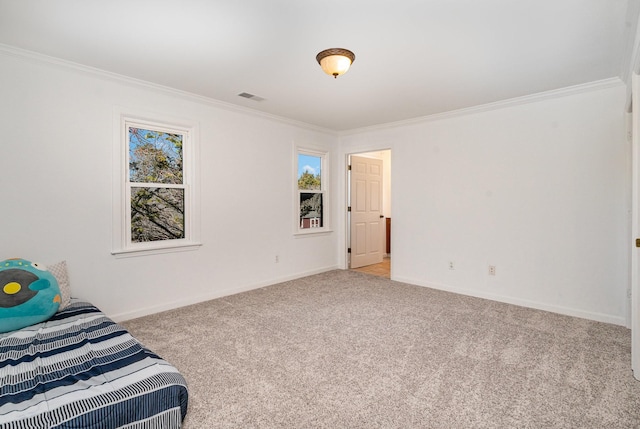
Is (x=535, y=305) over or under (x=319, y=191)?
under

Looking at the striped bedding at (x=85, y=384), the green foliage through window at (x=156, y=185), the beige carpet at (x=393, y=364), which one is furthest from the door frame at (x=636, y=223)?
the green foliage through window at (x=156, y=185)

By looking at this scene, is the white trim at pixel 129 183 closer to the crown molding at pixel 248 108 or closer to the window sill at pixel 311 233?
the crown molding at pixel 248 108

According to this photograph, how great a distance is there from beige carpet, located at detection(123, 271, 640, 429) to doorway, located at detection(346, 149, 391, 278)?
6.86 feet

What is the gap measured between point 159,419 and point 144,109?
9.81 ft

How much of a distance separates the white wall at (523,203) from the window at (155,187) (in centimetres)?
297

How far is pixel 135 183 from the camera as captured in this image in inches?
135

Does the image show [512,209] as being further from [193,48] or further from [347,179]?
[193,48]

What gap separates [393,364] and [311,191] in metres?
3.40

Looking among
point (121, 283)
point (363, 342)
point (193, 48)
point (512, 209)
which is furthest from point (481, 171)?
point (121, 283)

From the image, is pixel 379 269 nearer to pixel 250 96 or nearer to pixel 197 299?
pixel 197 299

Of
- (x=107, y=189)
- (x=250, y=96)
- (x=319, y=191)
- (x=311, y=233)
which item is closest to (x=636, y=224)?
(x=250, y=96)

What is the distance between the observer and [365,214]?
20.3ft

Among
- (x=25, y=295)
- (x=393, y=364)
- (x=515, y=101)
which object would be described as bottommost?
(x=393, y=364)

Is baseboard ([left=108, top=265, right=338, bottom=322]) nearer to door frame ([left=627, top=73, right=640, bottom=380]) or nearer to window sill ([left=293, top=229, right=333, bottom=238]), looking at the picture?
window sill ([left=293, top=229, right=333, bottom=238])
